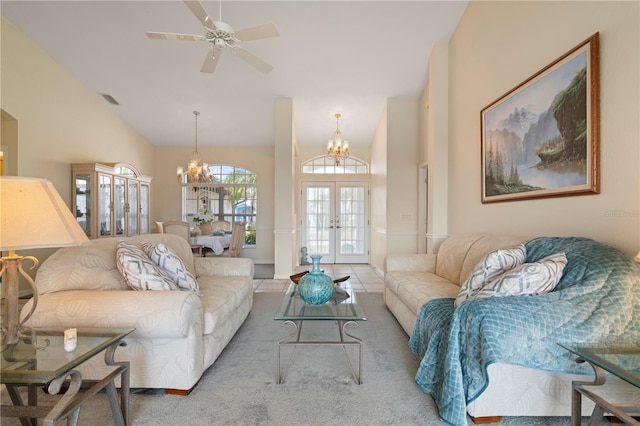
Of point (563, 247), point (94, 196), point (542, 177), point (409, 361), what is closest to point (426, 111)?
point (542, 177)

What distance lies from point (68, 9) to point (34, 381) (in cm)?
440

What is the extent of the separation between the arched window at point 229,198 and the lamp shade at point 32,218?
6.29 m

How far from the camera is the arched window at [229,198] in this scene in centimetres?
754

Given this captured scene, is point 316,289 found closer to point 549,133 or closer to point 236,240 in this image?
point 549,133

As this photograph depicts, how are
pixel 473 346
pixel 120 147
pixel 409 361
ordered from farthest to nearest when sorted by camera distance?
pixel 120 147 < pixel 409 361 < pixel 473 346

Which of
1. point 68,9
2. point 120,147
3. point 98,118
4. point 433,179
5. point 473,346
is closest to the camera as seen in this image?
point 473,346

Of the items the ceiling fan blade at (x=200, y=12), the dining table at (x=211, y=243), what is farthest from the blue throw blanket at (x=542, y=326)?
the dining table at (x=211, y=243)

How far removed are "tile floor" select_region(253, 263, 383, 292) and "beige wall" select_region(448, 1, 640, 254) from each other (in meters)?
1.58

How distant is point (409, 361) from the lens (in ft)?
7.41

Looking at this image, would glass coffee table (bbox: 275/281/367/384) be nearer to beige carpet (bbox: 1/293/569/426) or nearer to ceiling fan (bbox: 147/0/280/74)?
beige carpet (bbox: 1/293/569/426)

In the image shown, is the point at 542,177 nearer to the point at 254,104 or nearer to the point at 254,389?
the point at 254,389

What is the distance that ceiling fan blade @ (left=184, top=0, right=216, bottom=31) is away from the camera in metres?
2.38

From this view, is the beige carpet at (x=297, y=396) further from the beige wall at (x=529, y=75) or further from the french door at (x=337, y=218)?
the french door at (x=337, y=218)

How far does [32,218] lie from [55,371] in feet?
1.91
